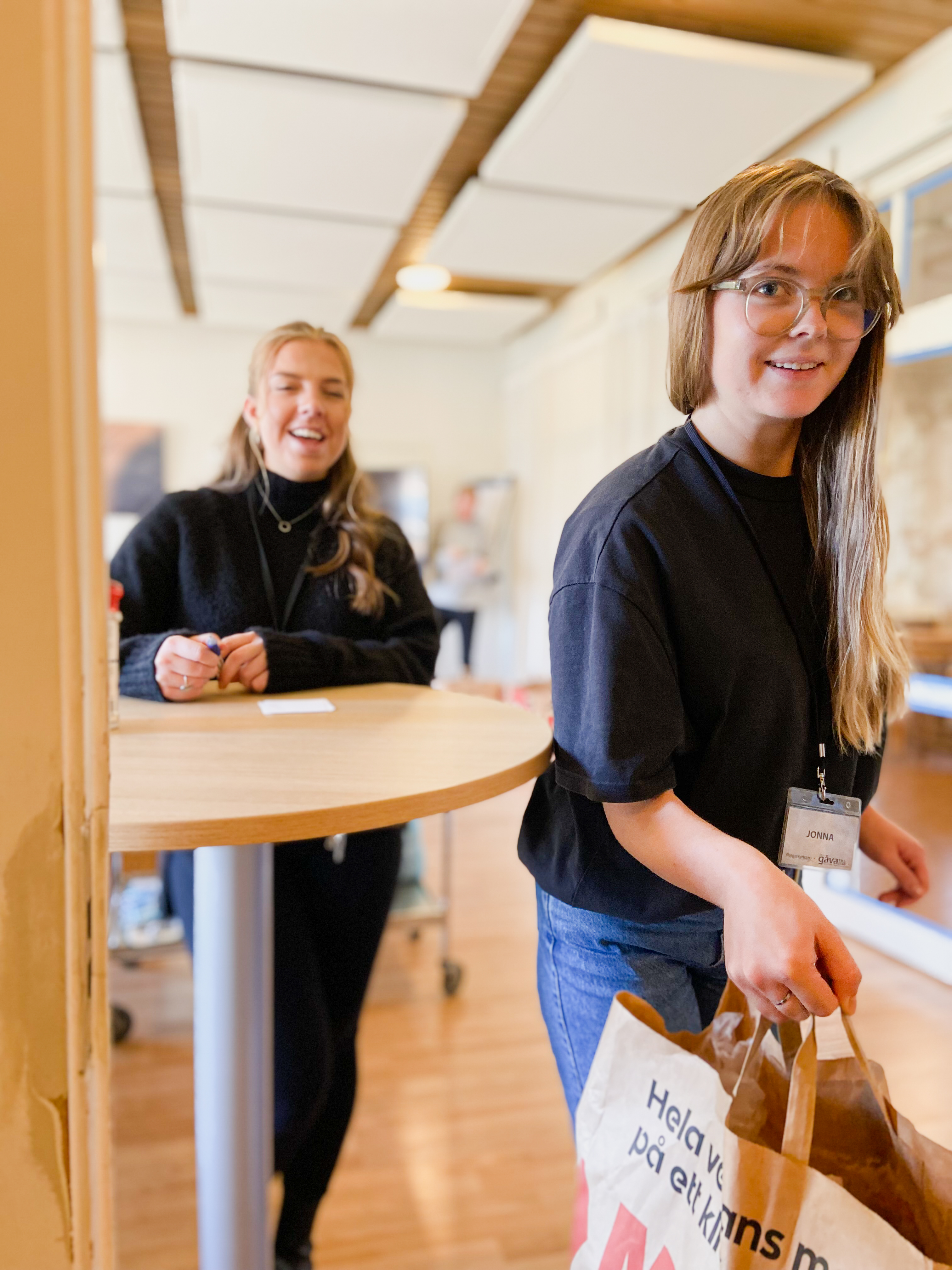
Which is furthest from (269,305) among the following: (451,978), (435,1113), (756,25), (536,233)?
(435,1113)

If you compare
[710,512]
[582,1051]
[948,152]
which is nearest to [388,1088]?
[582,1051]

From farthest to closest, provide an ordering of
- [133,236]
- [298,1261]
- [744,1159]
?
[133,236] → [298,1261] → [744,1159]

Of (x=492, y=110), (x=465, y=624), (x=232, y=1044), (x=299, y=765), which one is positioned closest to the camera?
(x=299, y=765)

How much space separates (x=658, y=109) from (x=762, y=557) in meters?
2.72

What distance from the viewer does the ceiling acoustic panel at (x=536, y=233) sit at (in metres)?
3.82

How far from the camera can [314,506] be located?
1.31 metres

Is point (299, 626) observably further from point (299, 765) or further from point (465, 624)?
point (465, 624)

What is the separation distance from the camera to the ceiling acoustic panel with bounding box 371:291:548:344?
220 inches

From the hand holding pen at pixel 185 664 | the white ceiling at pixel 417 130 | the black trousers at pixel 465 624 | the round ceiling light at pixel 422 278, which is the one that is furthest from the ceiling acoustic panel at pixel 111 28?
the black trousers at pixel 465 624

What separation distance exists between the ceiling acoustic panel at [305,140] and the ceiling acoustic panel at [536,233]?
301 mm

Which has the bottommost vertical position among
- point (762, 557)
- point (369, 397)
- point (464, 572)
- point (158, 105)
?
point (464, 572)

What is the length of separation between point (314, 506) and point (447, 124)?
2467 millimetres

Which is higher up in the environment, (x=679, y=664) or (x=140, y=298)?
(x=140, y=298)

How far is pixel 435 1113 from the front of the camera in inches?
75.0
